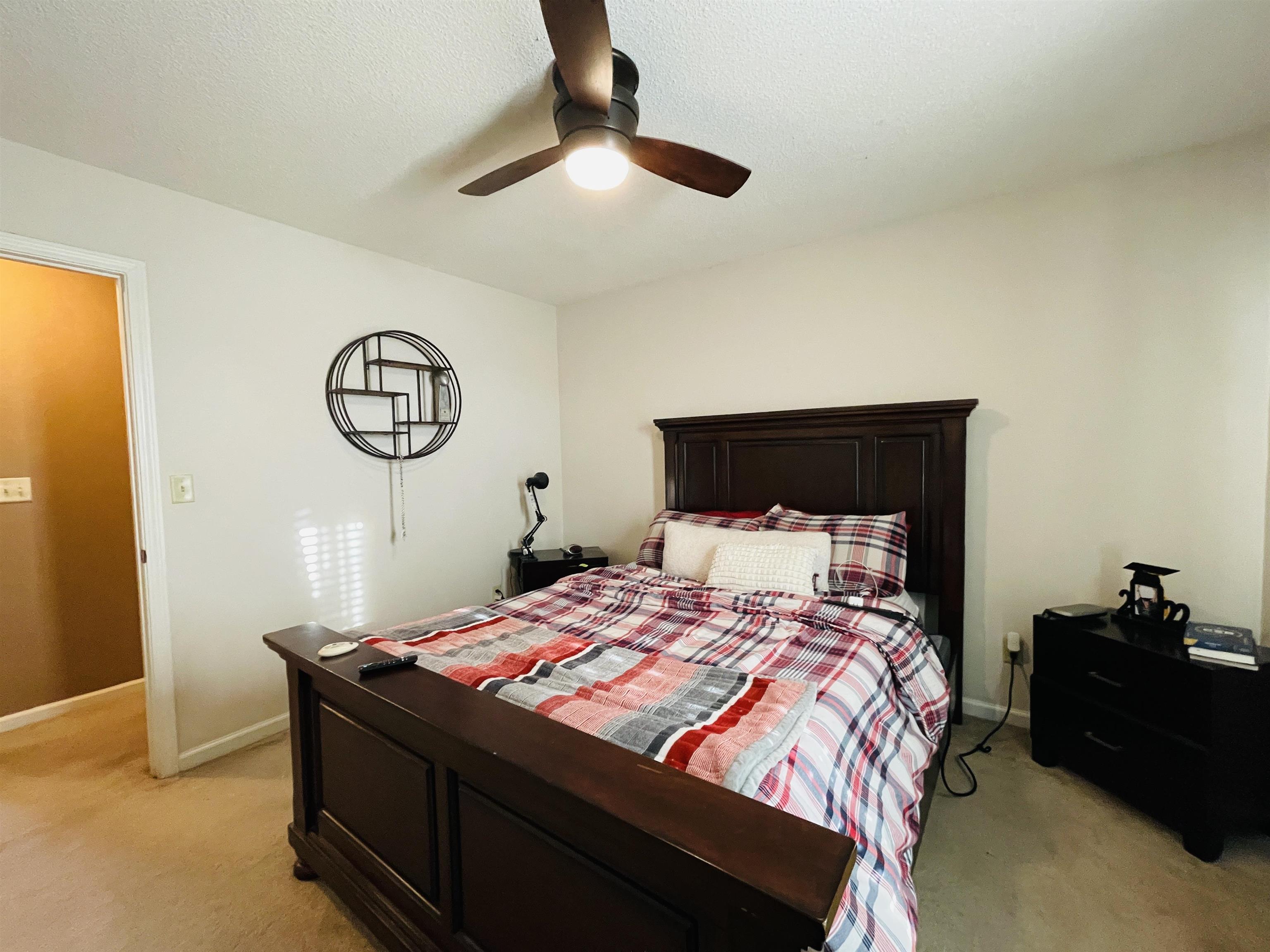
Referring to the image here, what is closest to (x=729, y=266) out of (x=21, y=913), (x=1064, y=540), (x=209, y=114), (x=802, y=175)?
(x=802, y=175)

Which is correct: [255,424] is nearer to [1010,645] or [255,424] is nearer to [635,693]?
[635,693]

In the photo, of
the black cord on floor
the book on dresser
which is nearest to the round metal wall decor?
the black cord on floor

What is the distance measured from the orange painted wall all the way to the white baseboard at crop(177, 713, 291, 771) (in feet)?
2.89

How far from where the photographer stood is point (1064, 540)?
2.25 metres

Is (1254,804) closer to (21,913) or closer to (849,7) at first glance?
(849,7)

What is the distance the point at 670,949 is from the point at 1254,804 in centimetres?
206

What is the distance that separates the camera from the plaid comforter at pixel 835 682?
38.4 inches

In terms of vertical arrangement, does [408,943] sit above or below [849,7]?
below

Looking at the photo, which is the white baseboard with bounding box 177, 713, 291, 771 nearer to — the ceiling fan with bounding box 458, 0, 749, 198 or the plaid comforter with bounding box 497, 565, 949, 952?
the plaid comforter with bounding box 497, 565, 949, 952

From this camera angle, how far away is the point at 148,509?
2.09 metres

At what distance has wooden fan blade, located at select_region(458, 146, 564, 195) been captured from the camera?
5.10ft

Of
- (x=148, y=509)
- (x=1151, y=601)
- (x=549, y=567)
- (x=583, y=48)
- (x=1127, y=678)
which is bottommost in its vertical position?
(x=1127, y=678)

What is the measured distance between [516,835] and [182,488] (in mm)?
2084

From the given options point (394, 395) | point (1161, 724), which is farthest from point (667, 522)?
point (1161, 724)
